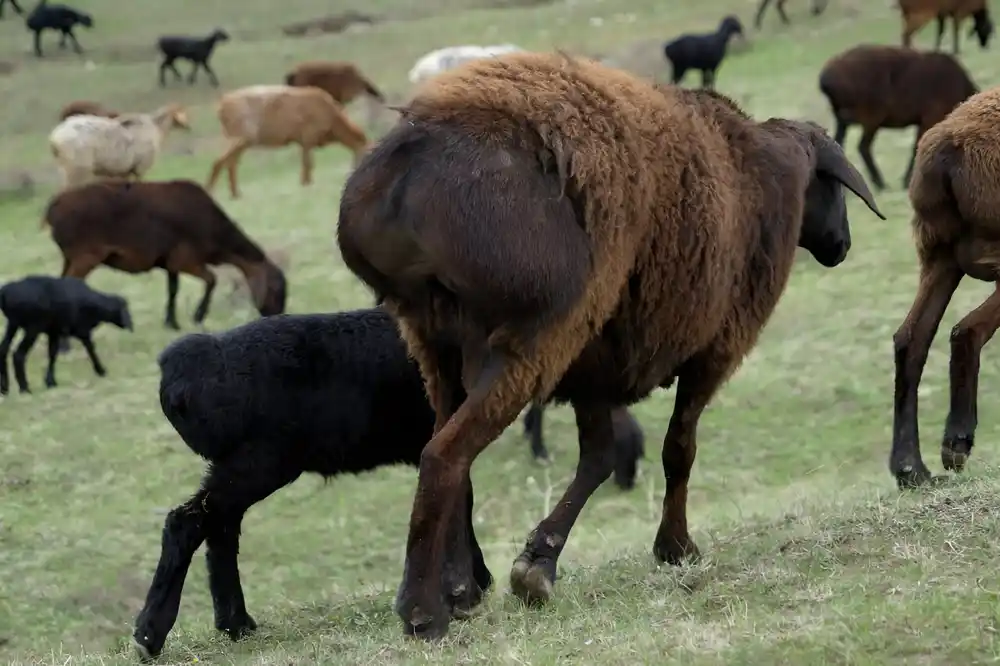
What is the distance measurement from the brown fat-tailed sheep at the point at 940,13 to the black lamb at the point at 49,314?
16.3 meters

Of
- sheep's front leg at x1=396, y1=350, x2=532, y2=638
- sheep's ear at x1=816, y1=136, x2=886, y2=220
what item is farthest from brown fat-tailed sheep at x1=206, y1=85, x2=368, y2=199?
sheep's front leg at x1=396, y1=350, x2=532, y2=638

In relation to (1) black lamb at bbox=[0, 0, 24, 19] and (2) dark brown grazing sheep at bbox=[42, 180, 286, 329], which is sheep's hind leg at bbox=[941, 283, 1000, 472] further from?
(1) black lamb at bbox=[0, 0, 24, 19]

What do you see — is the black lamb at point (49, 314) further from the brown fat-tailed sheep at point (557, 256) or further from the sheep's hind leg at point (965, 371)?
the sheep's hind leg at point (965, 371)

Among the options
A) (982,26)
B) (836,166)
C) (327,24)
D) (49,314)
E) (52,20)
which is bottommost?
(327,24)

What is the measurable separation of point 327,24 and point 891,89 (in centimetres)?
2247

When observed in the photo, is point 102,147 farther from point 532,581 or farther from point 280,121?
point 532,581

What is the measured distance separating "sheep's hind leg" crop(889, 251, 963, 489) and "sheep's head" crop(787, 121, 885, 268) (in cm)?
53

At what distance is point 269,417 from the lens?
646cm

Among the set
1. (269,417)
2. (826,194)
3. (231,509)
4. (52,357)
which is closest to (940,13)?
(52,357)

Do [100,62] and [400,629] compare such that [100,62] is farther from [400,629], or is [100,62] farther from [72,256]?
[400,629]

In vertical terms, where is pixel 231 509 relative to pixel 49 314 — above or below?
above

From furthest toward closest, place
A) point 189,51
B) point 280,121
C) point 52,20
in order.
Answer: point 52,20, point 189,51, point 280,121

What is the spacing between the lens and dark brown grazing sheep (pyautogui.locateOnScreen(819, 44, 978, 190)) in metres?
18.4

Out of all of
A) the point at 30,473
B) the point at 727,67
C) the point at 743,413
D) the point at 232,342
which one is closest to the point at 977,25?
the point at 727,67
